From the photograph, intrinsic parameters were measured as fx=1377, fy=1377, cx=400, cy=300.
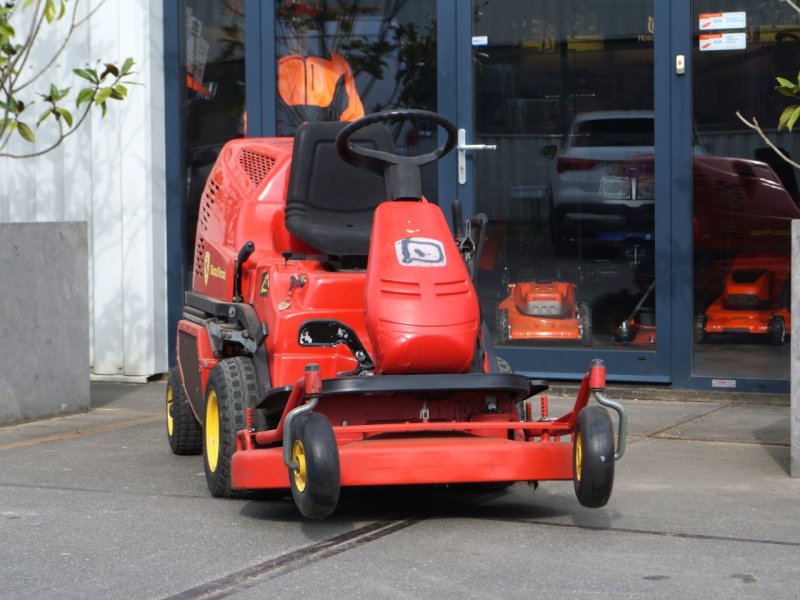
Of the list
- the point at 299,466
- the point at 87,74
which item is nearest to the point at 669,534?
the point at 299,466

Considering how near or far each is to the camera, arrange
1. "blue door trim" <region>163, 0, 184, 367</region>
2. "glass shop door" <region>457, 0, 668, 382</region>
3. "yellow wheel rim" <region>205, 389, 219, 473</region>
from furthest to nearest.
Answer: "blue door trim" <region>163, 0, 184, 367</region> → "glass shop door" <region>457, 0, 668, 382</region> → "yellow wheel rim" <region>205, 389, 219, 473</region>

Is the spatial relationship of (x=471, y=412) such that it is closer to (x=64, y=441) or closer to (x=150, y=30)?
(x=64, y=441)

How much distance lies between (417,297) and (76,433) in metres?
3.23

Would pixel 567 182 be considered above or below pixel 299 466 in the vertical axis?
above

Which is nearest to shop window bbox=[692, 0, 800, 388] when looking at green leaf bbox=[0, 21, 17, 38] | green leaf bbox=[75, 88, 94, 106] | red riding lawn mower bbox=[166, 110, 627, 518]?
red riding lawn mower bbox=[166, 110, 627, 518]

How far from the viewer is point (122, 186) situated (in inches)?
397

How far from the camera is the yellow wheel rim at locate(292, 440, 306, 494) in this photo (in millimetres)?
4914

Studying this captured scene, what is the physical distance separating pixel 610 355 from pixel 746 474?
102 inches

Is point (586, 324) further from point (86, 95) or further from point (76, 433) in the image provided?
point (86, 95)

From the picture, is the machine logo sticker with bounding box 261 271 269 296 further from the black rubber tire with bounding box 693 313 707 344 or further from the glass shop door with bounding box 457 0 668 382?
the black rubber tire with bounding box 693 313 707 344

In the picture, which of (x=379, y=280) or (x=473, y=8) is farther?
(x=473, y=8)

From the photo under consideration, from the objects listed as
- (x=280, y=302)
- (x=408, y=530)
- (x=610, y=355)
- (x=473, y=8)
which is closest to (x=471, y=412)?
(x=408, y=530)

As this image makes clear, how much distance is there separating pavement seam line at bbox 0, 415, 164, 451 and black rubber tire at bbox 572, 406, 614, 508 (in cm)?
355

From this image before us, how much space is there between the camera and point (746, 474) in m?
6.35
